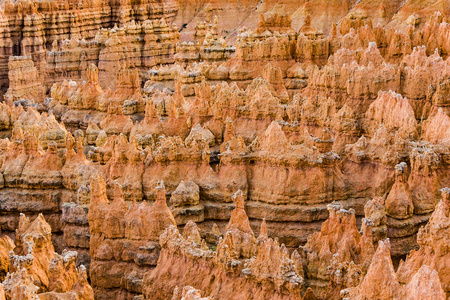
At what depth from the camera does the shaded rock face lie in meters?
13.5

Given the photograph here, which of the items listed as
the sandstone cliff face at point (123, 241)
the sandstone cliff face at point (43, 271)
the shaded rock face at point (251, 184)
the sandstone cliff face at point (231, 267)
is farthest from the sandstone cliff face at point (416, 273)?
the sandstone cliff face at point (123, 241)

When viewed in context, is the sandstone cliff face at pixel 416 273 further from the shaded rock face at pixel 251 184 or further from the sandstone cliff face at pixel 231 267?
the sandstone cliff face at pixel 231 267

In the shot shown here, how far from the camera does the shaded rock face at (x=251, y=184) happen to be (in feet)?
44.4

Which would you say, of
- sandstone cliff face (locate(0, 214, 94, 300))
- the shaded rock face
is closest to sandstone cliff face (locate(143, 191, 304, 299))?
the shaded rock face

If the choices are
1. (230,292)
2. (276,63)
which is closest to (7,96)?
(276,63)

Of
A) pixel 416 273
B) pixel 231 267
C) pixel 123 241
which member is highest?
pixel 416 273

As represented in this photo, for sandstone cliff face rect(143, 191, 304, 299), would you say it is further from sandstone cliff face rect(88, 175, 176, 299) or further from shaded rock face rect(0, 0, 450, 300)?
sandstone cliff face rect(88, 175, 176, 299)

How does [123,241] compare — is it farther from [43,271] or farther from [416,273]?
[416,273]

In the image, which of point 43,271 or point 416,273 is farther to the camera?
point 43,271

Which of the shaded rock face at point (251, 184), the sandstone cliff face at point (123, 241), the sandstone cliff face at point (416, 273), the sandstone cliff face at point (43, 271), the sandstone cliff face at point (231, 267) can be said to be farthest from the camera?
the sandstone cliff face at point (123, 241)

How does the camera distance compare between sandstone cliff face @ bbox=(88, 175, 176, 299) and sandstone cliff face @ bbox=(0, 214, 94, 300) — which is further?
sandstone cliff face @ bbox=(88, 175, 176, 299)

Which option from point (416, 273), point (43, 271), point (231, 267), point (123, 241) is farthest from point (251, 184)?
point (416, 273)

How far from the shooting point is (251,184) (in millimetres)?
19578

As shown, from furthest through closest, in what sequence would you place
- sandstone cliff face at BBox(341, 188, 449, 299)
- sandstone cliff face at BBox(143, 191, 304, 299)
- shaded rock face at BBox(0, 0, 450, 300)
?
shaded rock face at BBox(0, 0, 450, 300)
sandstone cliff face at BBox(143, 191, 304, 299)
sandstone cliff face at BBox(341, 188, 449, 299)
